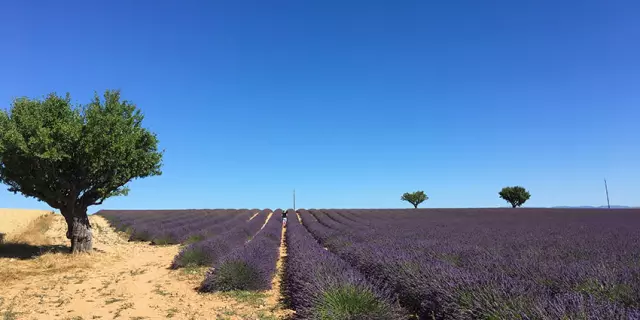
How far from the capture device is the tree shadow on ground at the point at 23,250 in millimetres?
11724

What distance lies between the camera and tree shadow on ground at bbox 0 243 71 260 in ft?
38.5

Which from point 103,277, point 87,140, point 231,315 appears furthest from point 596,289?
point 87,140

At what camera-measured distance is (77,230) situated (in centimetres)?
1235

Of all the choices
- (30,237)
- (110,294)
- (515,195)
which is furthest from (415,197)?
(110,294)

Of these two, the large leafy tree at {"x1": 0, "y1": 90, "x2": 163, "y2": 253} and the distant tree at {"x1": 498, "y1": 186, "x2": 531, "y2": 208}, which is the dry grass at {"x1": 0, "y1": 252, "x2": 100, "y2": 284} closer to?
the large leafy tree at {"x1": 0, "y1": 90, "x2": 163, "y2": 253}

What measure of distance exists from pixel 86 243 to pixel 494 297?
13.2 meters

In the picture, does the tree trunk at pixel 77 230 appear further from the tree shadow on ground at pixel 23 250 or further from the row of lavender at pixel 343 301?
the row of lavender at pixel 343 301

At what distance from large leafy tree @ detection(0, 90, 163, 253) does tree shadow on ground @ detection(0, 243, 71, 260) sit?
102 cm

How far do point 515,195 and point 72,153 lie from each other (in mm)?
60093

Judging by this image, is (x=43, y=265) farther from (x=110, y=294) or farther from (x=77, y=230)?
(x=110, y=294)

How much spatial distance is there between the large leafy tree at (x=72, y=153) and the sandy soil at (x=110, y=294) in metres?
1.91

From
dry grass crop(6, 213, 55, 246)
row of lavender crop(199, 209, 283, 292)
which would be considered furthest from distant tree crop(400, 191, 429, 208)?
row of lavender crop(199, 209, 283, 292)

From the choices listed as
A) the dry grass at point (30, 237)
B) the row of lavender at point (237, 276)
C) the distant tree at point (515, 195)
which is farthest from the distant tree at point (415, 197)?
the row of lavender at point (237, 276)

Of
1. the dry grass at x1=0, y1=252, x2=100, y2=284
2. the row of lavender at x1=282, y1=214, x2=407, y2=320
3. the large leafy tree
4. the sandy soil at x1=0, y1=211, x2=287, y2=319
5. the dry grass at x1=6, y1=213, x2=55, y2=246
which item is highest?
the large leafy tree
